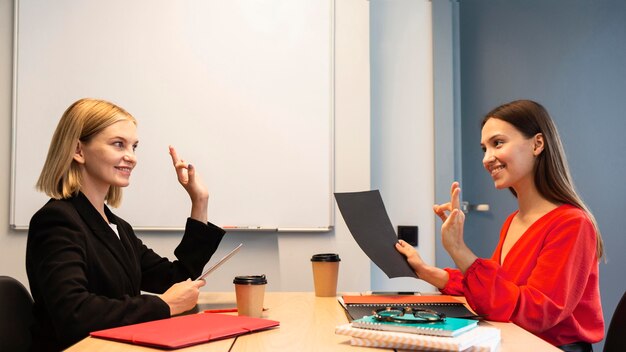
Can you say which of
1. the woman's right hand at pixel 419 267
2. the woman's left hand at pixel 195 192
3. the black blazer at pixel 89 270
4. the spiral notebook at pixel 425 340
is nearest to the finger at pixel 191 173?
the woman's left hand at pixel 195 192

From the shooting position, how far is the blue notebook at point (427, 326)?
1.18m

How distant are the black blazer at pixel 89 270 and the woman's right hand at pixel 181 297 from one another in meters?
0.04

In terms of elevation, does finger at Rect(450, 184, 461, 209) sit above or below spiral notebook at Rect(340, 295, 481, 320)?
above

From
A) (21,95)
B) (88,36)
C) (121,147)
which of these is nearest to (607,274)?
(121,147)

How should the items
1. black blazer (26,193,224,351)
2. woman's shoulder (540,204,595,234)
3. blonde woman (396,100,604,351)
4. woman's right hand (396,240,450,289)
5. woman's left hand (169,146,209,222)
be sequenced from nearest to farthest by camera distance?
black blazer (26,193,224,351) < blonde woman (396,100,604,351) < woman's shoulder (540,204,595,234) < woman's right hand (396,240,450,289) < woman's left hand (169,146,209,222)

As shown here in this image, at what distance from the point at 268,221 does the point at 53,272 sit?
151cm

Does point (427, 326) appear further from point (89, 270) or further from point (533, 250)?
point (89, 270)

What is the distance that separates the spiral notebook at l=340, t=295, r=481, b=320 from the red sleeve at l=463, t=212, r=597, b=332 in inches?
1.9

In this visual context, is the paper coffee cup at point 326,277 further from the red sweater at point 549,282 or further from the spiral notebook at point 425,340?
the spiral notebook at point 425,340

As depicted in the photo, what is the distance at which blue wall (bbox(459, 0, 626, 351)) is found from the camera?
9.57 ft

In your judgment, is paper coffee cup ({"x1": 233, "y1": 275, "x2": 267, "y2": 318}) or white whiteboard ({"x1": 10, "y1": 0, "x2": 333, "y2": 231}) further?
white whiteboard ({"x1": 10, "y1": 0, "x2": 333, "y2": 231})

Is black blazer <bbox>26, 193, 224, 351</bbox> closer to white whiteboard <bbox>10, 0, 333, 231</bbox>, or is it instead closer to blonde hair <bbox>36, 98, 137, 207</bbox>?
blonde hair <bbox>36, 98, 137, 207</bbox>

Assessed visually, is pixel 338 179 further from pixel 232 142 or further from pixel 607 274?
pixel 607 274

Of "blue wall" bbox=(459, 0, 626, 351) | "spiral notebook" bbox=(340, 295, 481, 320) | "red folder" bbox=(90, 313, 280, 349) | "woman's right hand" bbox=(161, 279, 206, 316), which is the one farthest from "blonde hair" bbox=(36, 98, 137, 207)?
"blue wall" bbox=(459, 0, 626, 351)
